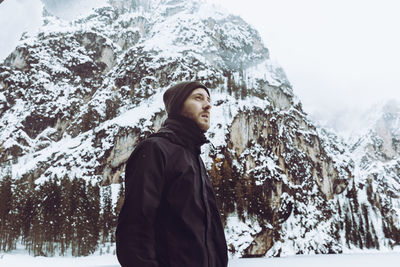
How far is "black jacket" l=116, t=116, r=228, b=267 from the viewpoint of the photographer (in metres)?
1.69

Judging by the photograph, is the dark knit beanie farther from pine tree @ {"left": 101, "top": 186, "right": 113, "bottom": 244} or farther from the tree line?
pine tree @ {"left": 101, "top": 186, "right": 113, "bottom": 244}

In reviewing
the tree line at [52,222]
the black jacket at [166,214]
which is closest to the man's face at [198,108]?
the black jacket at [166,214]

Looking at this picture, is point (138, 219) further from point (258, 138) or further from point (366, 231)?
point (366, 231)

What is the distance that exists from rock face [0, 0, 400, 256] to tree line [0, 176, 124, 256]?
25.2 meters

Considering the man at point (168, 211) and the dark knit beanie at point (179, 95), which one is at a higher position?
the dark knit beanie at point (179, 95)

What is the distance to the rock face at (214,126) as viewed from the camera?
74.0 m

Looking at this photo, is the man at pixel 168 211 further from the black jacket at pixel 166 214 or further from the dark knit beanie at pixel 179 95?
the dark knit beanie at pixel 179 95

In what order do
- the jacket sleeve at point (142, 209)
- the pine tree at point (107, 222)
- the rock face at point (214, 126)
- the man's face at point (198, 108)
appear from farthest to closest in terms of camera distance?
the rock face at point (214, 126) < the pine tree at point (107, 222) < the man's face at point (198, 108) < the jacket sleeve at point (142, 209)

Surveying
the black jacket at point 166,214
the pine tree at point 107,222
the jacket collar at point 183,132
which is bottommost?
the pine tree at point 107,222

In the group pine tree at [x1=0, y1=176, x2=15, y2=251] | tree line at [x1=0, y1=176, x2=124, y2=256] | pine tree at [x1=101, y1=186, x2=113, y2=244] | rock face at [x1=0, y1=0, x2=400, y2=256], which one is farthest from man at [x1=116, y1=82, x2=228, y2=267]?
pine tree at [x1=101, y1=186, x2=113, y2=244]

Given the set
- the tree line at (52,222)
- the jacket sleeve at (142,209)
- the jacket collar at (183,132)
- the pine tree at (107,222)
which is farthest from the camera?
the pine tree at (107,222)

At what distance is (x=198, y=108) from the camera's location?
92.7 inches

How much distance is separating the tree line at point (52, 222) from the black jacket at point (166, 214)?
55.9 meters

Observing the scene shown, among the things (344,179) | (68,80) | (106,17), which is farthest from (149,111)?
(106,17)
